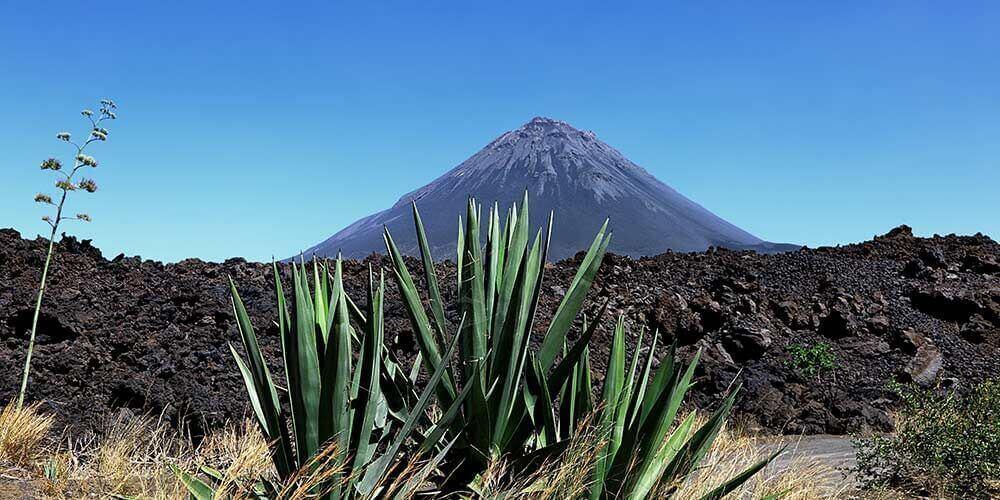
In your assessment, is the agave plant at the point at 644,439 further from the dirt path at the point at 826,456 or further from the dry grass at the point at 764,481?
the dirt path at the point at 826,456

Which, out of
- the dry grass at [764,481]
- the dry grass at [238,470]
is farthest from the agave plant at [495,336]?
the dry grass at [764,481]

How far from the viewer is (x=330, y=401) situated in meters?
2.57

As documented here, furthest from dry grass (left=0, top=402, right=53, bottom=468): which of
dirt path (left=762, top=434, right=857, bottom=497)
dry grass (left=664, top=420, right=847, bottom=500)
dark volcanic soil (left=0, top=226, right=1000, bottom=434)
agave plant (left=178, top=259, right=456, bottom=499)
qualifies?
dirt path (left=762, top=434, right=857, bottom=497)

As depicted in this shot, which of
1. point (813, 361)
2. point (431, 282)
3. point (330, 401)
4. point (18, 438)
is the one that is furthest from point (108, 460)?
point (813, 361)

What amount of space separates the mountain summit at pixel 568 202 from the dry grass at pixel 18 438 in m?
66.3

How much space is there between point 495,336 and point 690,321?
674 cm

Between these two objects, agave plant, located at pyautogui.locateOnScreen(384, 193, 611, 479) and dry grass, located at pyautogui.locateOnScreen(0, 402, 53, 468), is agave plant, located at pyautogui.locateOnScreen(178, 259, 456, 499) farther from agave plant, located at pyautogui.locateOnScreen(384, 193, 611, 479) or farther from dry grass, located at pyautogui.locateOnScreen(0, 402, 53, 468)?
dry grass, located at pyautogui.locateOnScreen(0, 402, 53, 468)

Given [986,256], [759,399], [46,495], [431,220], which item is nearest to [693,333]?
[759,399]

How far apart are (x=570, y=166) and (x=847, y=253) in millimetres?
90499

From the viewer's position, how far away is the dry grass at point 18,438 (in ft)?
14.4

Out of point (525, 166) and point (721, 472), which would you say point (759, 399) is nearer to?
point (721, 472)

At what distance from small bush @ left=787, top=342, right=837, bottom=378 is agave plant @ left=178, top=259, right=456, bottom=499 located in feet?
21.3

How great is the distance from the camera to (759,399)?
23.6 feet

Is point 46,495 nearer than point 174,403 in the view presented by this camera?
Yes
